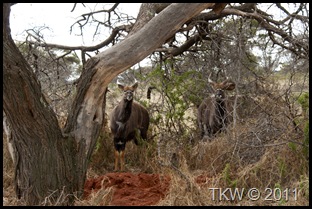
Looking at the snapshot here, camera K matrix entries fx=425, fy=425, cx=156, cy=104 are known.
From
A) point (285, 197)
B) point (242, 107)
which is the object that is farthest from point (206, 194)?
point (242, 107)

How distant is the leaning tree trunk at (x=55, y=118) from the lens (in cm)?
498

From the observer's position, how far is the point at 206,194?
5434mm

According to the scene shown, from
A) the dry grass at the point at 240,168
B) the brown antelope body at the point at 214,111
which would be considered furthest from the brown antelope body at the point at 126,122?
the brown antelope body at the point at 214,111

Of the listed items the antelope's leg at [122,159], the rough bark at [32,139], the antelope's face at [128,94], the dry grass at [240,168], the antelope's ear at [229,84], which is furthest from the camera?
the antelope's ear at [229,84]

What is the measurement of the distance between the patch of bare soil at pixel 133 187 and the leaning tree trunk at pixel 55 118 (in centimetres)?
61

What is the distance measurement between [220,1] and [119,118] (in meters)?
3.88

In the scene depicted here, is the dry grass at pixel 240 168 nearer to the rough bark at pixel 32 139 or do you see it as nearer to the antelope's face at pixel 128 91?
the rough bark at pixel 32 139

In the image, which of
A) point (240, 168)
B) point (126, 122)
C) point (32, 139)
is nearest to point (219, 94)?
point (126, 122)

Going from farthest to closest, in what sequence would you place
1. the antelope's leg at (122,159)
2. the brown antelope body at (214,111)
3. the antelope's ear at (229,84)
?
the brown antelope body at (214,111)
the antelope's ear at (229,84)
the antelope's leg at (122,159)

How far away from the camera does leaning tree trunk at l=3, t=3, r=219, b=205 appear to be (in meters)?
4.98

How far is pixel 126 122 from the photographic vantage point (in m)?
9.61

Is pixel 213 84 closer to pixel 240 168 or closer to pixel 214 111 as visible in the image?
pixel 214 111

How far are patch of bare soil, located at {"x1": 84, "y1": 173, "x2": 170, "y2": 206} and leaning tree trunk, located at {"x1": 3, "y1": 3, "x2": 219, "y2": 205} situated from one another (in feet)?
2.01

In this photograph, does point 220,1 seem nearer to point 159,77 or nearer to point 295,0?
point 295,0
